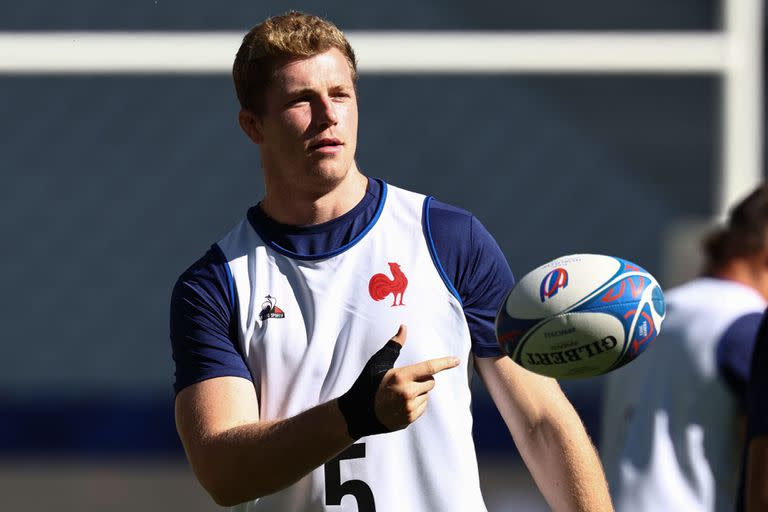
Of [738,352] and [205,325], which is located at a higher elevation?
[205,325]

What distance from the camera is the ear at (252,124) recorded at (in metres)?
3.12

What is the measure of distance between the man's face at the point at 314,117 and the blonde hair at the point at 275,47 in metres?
0.02

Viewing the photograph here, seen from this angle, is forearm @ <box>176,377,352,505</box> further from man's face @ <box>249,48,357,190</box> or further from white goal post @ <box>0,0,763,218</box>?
white goal post @ <box>0,0,763,218</box>

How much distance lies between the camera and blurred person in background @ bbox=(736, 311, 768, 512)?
3156 mm

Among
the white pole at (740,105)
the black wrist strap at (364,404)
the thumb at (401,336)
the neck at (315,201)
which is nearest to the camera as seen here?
the black wrist strap at (364,404)

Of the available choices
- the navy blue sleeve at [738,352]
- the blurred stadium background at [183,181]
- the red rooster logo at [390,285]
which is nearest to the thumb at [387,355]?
the red rooster logo at [390,285]

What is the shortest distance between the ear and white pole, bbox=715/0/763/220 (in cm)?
392

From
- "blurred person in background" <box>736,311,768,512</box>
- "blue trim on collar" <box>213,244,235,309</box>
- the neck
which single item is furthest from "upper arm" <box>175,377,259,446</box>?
"blurred person in background" <box>736,311,768,512</box>

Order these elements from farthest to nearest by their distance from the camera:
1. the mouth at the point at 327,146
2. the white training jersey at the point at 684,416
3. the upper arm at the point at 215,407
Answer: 1. the white training jersey at the point at 684,416
2. the mouth at the point at 327,146
3. the upper arm at the point at 215,407

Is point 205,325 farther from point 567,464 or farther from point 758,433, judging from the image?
point 758,433

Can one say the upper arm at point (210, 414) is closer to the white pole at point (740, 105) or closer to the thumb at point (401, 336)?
the thumb at point (401, 336)

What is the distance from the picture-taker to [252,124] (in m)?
3.14

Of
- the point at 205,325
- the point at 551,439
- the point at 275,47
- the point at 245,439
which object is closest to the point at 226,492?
the point at 245,439

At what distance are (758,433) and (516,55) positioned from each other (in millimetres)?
3838
